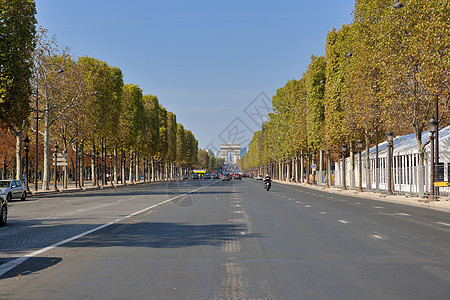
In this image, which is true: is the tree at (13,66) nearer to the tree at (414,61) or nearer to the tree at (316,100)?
the tree at (414,61)

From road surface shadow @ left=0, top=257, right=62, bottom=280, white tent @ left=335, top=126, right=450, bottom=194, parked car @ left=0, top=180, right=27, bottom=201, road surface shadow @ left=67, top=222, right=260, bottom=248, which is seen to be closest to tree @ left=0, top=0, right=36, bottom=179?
parked car @ left=0, top=180, right=27, bottom=201

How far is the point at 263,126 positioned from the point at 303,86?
5655cm

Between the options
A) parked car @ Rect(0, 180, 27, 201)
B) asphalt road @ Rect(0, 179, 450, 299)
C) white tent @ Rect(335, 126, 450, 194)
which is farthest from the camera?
white tent @ Rect(335, 126, 450, 194)

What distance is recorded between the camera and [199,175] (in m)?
164

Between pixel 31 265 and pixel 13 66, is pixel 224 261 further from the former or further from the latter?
pixel 13 66

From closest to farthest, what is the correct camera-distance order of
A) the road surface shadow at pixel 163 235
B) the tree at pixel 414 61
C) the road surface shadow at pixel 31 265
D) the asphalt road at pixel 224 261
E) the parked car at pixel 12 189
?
the asphalt road at pixel 224 261 → the road surface shadow at pixel 31 265 → the road surface shadow at pixel 163 235 → the tree at pixel 414 61 → the parked car at pixel 12 189

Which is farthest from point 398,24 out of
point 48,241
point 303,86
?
point 303,86

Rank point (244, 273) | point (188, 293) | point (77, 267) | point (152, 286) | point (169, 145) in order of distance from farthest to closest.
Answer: point (169, 145) → point (77, 267) → point (244, 273) → point (152, 286) → point (188, 293)

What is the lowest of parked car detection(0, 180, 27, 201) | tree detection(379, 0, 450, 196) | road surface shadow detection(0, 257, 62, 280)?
road surface shadow detection(0, 257, 62, 280)

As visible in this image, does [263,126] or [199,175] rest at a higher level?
[263,126]

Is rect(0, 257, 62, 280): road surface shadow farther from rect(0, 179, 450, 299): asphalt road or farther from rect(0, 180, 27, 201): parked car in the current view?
rect(0, 180, 27, 201): parked car

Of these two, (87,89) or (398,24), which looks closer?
(398,24)

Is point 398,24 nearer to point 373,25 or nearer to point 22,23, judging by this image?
point 373,25

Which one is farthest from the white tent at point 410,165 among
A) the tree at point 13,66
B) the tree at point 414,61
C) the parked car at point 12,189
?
the parked car at point 12,189
